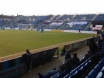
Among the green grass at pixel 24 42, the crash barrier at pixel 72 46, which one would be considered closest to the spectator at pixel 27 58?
the crash barrier at pixel 72 46

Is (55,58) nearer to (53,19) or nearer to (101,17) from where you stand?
(101,17)

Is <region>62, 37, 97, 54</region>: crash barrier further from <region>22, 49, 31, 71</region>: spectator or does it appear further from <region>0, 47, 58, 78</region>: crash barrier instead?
<region>22, 49, 31, 71</region>: spectator

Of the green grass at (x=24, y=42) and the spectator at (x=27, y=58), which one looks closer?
the spectator at (x=27, y=58)

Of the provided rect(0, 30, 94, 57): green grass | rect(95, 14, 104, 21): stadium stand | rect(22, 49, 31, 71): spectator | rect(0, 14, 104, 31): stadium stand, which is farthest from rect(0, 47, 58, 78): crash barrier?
rect(95, 14, 104, 21): stadium stand

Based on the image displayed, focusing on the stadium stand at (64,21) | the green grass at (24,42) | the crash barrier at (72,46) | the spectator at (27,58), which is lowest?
the green grass at (24,42)

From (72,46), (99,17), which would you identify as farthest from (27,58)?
(99,17)

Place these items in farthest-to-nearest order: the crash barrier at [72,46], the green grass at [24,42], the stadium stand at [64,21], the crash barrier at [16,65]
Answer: the stadium stand at [64,21] < the green grass at [24,42] < the crash barrier at [72,46] < the crash barrier at [16,65]

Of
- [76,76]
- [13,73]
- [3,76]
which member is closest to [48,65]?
[13,73]

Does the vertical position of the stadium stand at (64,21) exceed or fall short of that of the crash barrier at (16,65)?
it exceeds it

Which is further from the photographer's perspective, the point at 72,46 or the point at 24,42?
the point at 24,42

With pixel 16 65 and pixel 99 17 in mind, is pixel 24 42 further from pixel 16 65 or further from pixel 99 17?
pixel 99 17

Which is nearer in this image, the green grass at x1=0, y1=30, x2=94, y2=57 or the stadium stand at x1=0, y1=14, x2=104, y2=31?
the green grass at x1=0, y1=30, x2=94, y2=57

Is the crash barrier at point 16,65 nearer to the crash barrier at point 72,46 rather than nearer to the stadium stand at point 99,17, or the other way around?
the crash barrier at point 72,46

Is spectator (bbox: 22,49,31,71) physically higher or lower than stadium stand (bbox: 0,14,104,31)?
lower
